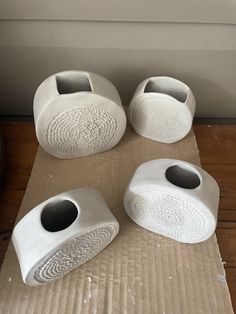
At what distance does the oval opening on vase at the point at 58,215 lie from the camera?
0.43 metres

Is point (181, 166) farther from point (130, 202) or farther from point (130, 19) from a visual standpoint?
point (130, 19)

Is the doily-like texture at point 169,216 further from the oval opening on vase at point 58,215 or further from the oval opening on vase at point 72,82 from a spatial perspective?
the oval opening on vase at point 72,82

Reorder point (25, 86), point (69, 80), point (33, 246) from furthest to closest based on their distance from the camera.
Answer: point (25, 86) < point (69, 80) < point (33, 246)

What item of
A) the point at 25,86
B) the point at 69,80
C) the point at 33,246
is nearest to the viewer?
the point at 33,246

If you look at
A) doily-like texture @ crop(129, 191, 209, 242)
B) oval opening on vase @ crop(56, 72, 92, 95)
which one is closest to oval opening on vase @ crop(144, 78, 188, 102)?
oval opening on vase @ crop(56, 72, 92, 95)

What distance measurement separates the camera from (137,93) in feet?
1.93

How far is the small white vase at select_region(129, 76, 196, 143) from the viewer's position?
22.5 inches

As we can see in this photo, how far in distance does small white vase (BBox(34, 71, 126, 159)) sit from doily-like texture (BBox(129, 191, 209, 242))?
0.14 metres

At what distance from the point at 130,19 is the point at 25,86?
0.76ft

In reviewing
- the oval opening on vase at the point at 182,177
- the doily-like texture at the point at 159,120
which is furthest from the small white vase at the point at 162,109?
the oval opening on vase at the point at 182,177

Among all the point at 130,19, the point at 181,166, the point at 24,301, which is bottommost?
the point at 24,301

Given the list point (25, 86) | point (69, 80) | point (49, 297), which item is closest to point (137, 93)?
point (69, 80)

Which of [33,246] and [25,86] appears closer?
[33,246]

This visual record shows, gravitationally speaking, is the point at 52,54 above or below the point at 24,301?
above
